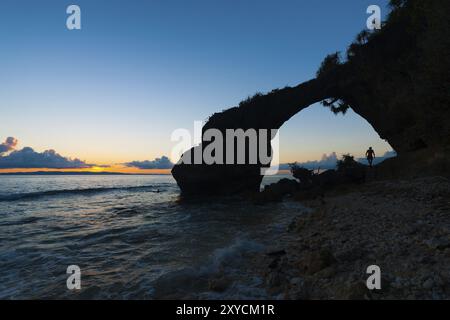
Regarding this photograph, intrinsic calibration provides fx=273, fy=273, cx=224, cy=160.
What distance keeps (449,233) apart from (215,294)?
265 inches

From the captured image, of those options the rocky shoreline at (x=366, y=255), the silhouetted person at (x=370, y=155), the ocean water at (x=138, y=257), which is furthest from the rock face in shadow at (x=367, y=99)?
the ocean water at (x=138, y=257)

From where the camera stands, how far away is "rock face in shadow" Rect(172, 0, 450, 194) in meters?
22.7

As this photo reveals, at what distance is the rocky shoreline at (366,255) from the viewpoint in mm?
5383

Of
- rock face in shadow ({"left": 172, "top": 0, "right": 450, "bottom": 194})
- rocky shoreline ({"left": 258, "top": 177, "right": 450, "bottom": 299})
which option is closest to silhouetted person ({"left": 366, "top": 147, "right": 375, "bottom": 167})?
rock face in shadow ({"left": 172, "top": 0, "right": 450, "bottom": 194})

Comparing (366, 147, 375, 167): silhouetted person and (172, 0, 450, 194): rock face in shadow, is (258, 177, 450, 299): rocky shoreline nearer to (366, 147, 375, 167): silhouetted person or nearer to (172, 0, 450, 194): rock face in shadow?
(172, 0, 450, 194): rock face in shadow

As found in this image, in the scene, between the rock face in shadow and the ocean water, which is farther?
the rock face in shadow

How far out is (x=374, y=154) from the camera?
2825 cm

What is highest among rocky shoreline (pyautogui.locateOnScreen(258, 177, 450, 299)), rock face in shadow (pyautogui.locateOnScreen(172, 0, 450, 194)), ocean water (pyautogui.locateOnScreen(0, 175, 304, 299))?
rock face in shadow (pyautogui.locateOnScreen(172, 0, 450, 194))

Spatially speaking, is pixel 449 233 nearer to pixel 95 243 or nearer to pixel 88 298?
pixel 88 298

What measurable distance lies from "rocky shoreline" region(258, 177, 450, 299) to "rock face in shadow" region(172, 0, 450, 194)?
7027 mm

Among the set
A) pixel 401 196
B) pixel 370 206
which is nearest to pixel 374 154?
pixel 401 196

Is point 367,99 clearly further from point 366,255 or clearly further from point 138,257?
point 138,257

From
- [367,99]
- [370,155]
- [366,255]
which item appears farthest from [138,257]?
[367,99]

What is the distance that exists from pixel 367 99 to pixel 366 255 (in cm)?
2815
